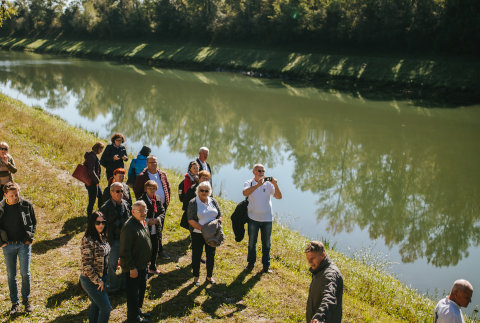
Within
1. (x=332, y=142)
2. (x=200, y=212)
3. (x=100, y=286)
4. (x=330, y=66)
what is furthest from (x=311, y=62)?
(x=100, y=286)

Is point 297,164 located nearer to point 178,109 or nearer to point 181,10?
point 178,109

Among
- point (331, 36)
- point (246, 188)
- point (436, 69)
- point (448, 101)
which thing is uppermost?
point (331, 36)

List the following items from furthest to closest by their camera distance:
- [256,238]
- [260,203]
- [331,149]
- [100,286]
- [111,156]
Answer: [331,149]
[111,156]
[256,238]
[260,203]
[100,286]

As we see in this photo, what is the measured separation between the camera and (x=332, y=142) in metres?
21.9

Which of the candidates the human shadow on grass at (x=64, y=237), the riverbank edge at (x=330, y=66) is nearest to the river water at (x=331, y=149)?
the riverbank edge at (x=330, y=66)

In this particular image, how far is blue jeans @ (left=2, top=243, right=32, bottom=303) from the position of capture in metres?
5.92

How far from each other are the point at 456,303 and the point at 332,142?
1768 cm

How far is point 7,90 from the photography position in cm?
3250

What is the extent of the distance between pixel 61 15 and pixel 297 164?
88.9 metres

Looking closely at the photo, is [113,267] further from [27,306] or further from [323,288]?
[323,288]

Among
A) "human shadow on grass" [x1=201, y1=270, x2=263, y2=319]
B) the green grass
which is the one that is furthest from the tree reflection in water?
the green grass

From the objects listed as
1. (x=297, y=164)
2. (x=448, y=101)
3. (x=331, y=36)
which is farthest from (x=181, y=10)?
(x=297, y=164)

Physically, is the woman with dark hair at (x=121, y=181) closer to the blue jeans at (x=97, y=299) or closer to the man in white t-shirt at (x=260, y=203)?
the blue jeans at (x=97, y=299)

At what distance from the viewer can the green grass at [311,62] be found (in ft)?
125
